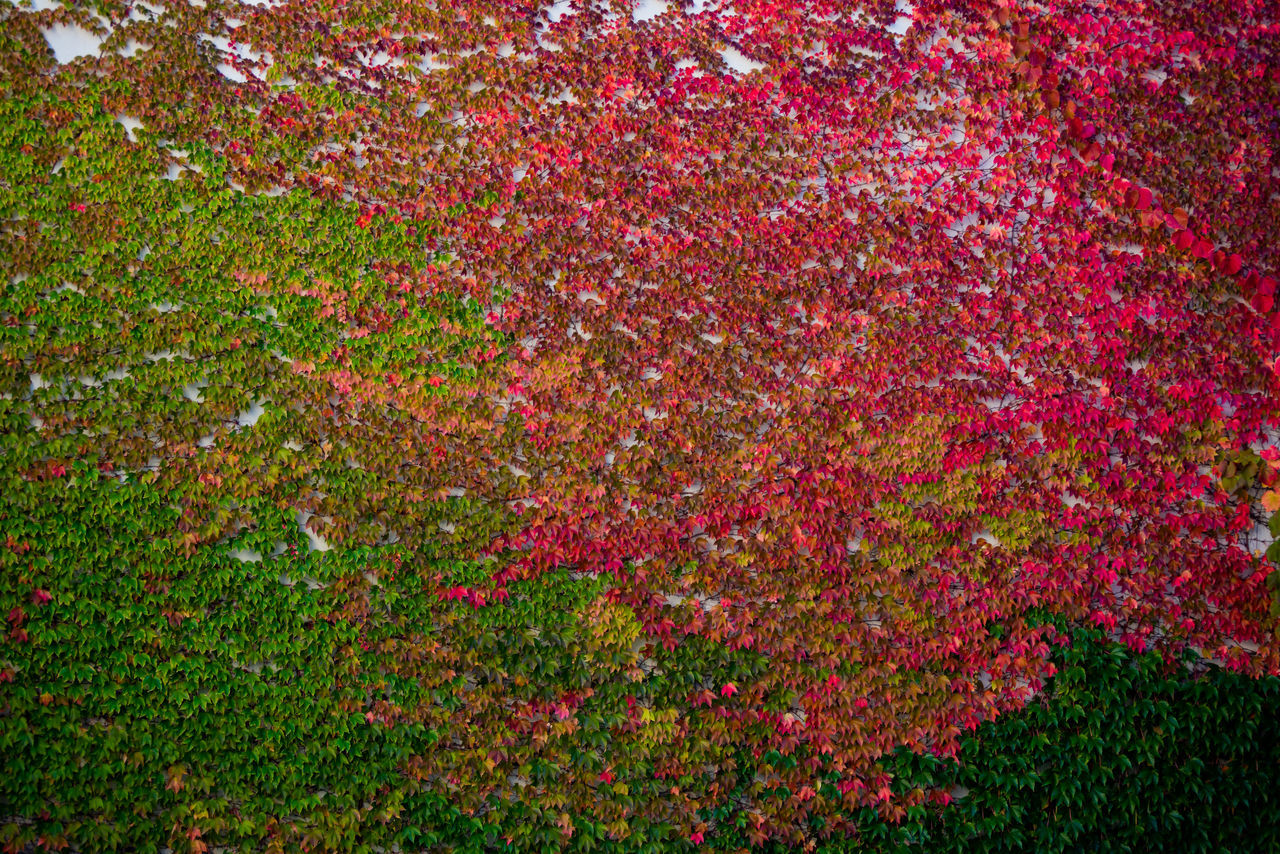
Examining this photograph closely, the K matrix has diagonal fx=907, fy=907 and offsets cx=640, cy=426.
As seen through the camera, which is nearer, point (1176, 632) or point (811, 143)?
point (1176, 632)

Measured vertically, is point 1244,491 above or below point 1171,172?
below

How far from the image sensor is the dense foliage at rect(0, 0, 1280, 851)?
414cm

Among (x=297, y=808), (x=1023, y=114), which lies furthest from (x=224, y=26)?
(x=1023, y=114)

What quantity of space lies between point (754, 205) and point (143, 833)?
4.15 metres

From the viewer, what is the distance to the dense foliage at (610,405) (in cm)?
414

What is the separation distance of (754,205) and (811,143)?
0.50m

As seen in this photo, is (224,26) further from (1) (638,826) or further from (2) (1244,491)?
(2) (1244,491)

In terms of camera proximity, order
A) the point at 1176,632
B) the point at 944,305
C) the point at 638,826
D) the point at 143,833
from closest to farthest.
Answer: the point at 143,833
the point at 638,826
the point at 1176,632
the point at 944,305

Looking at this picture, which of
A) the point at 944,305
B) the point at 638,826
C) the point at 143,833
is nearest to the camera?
the point at 143,833

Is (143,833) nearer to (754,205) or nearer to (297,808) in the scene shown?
(297,808)

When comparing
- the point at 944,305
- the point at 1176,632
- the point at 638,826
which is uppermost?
the point at 944,305

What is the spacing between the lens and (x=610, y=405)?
A: 4602 mm

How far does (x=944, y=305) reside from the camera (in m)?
4.85

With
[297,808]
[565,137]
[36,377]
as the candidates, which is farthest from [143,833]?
[565,137]
